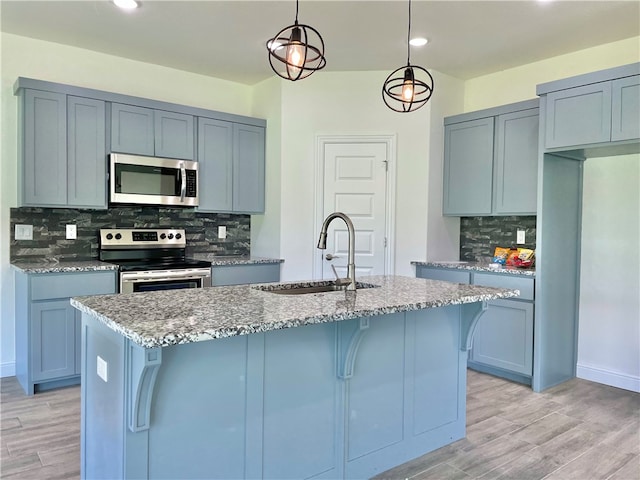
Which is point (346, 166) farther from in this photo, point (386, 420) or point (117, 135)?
point (386, 420)

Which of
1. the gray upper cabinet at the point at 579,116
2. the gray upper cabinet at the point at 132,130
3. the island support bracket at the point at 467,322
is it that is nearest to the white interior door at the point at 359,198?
the gray upper cabinet at the point at 579,116

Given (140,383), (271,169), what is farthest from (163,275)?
(140,383)

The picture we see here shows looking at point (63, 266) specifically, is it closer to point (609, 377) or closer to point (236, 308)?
point (236, 308)

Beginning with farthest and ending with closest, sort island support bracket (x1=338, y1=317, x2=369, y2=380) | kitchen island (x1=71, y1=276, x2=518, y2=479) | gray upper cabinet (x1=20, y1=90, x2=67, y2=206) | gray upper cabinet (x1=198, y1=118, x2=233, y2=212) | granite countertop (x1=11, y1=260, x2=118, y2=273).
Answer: gray upper cabinet (x1=198, y1=118, x2=233, y2=212) < gray upper cabinet (x1=20, y1=90, x2=67, y2=206) < granite countertop (x1=11, y1=260, x2=118, y2=273) < island support bracket (x1=338, y1=317, x2=369, y2=380) < kitchen island (x1=71, y1=276, x2=518, y2=479)

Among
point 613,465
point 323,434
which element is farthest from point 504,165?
point 323,434

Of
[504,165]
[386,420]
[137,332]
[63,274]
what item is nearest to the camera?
[137,332]

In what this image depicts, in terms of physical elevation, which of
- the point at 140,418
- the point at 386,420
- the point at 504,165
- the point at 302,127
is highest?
the point at 302,127

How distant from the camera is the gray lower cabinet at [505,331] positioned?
11.6 feet

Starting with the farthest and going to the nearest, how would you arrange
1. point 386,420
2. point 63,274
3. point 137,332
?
point 63,274, point 386,420, point 137,332

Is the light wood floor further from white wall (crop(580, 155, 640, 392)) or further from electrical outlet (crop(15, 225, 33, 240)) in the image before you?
electrical outlet (crop(15, 225, 33, 240))

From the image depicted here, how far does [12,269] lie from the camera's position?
359cm

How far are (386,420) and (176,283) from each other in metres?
2.12

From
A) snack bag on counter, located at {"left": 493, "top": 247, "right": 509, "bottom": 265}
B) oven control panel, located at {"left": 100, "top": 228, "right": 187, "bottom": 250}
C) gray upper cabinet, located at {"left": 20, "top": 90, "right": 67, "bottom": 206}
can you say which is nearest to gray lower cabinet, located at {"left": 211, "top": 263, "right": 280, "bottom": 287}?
oven control panel, located at {"left": 100, "top": 228, "right": 187, "bottom": 250}

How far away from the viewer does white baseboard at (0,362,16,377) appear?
3.57 metres
